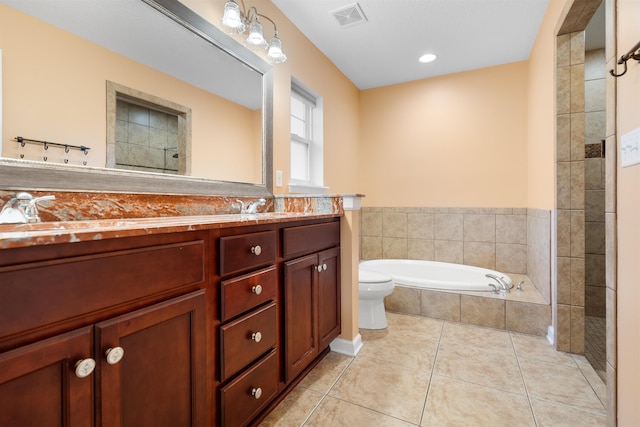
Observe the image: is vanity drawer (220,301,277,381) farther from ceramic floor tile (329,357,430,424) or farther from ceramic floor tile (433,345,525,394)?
ceramic floor tile (433,345,525,394)

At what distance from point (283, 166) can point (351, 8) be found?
1280 mm

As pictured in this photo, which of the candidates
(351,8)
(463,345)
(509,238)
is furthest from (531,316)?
(351,8)

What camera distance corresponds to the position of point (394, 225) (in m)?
3.56

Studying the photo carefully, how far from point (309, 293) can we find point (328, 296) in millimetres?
222

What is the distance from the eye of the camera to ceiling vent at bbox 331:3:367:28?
7.24 feet

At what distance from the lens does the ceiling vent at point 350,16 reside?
86.8 inches

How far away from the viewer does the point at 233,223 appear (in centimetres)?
108

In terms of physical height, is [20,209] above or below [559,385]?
above

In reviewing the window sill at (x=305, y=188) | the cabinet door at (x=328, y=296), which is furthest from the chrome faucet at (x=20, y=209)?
the window sill at (x=305, y=188)

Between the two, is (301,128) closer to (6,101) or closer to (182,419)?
(6,101)

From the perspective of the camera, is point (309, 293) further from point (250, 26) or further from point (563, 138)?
point (563, 138)

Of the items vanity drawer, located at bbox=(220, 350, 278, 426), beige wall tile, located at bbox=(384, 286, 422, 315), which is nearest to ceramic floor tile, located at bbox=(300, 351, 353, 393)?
vanity drawer, located at bbox=(220, 350, 278, 426)

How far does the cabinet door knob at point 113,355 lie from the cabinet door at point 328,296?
1038 millimetres

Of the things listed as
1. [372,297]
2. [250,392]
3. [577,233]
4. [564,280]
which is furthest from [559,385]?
[250,392]
